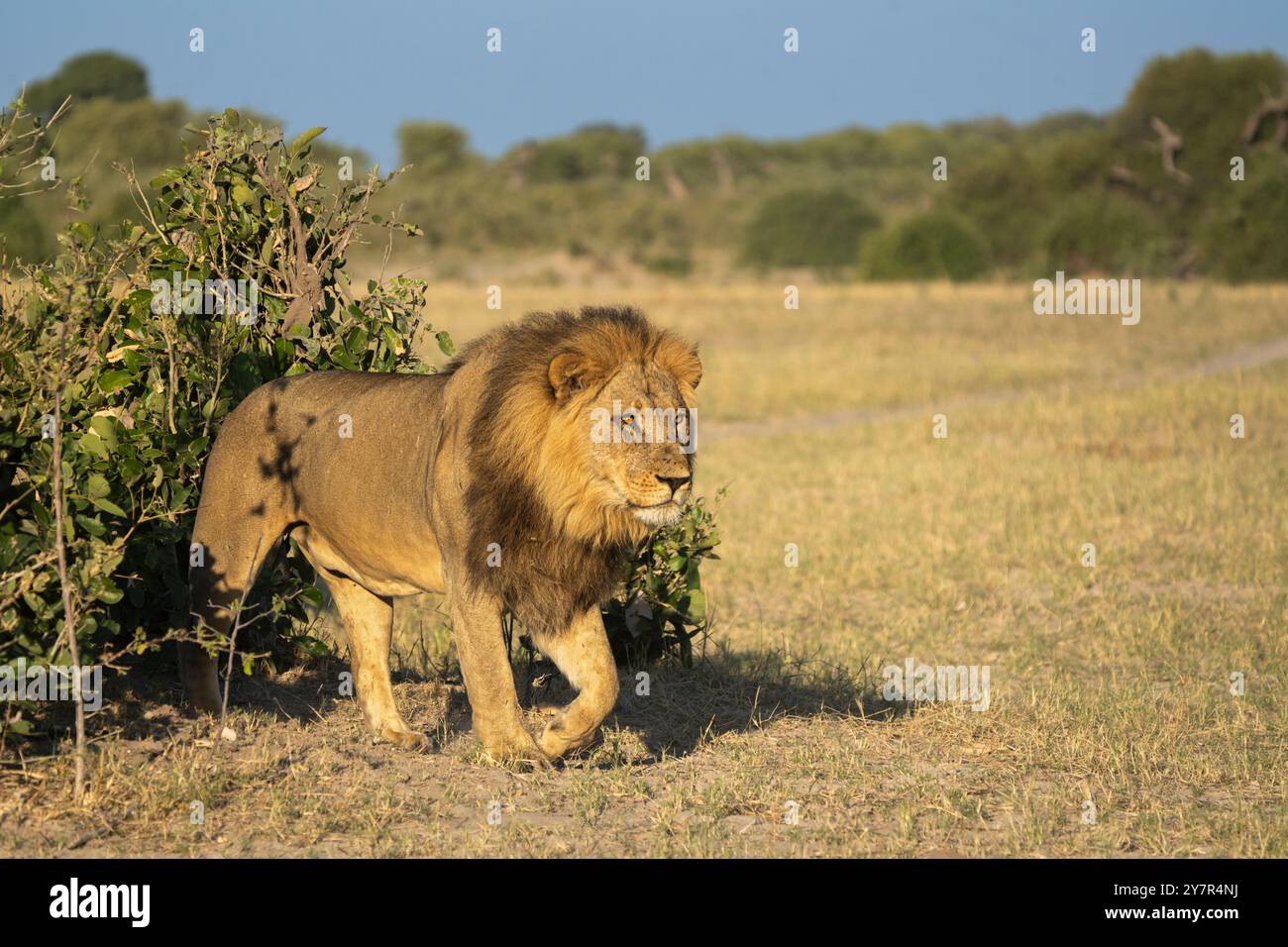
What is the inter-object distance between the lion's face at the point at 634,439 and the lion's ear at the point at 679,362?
0.09 metres

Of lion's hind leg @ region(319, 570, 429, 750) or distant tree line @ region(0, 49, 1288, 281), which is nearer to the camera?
lion's hind leg @ region(319, 570, 429, 750)

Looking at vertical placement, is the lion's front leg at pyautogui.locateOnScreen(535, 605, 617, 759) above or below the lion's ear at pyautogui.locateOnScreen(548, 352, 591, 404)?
below

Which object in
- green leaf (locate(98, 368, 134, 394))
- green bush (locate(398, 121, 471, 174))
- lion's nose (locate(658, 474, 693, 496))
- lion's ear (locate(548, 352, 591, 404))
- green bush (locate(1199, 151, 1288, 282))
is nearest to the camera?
lion's nose (locate(658, 474, 693, 496))

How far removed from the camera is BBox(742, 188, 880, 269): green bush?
6575 cm

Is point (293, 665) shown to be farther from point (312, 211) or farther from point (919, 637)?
point (919, 637)

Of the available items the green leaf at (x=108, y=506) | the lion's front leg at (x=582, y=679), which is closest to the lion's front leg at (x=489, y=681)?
the lion's front leg at (x=582, y=679)

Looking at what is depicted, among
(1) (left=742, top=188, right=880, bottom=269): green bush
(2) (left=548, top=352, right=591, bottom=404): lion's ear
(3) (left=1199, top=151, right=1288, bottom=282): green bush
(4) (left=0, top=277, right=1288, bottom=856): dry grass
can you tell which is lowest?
(4) (left=0, top=277, right=1288, bottom=856): dry grass

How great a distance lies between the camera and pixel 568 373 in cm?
529

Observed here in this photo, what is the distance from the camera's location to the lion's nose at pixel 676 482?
5.17 metres

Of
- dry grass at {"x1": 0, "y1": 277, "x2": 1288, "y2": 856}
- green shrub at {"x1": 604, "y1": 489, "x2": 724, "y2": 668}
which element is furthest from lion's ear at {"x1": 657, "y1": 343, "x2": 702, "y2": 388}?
green shrub at {"x1": 604, "y1": 489, "x2": 724, "y2": 668}

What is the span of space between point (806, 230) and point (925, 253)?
A: 18.1 m

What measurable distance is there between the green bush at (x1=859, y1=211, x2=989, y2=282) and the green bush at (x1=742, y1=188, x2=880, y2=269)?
47.1 ft

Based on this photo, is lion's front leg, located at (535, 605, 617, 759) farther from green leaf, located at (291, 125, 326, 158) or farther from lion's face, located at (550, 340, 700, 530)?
green leaf, located at (291, 125, 326, 158)

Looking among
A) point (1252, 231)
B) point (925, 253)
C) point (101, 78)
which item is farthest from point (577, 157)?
point (1252, 231)
